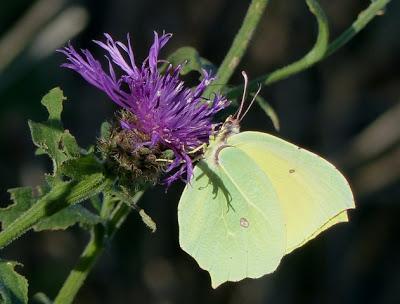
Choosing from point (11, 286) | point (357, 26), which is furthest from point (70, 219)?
point (357, 26)

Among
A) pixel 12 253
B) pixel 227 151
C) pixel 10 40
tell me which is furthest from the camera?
pixel 12 253

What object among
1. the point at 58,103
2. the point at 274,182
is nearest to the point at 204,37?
the point at 274,182

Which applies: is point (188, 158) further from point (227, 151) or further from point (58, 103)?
point (58, 103)

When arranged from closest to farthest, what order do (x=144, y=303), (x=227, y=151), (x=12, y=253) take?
(x=227, y=151), (x=12, y=253), (x=144, y=303)

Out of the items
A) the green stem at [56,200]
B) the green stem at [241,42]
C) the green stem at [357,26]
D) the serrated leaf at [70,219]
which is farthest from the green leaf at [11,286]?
the green stem at [357,26]

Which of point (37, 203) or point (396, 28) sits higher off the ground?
point (37, 203)

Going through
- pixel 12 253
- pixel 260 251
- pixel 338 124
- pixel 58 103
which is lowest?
pixel 338 124

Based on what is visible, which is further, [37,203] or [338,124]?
[338,124]

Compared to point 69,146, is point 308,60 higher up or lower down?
lower down

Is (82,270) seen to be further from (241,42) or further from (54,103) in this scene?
(241,42)
